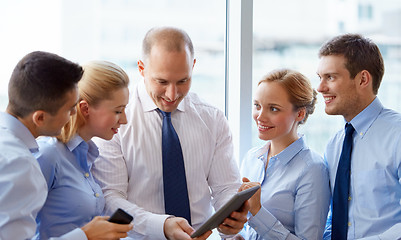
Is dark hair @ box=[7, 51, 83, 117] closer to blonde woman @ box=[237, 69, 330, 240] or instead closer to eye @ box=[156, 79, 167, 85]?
eye @ box=[156, 79, 167, 85]

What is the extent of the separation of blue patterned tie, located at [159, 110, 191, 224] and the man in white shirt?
40 mm

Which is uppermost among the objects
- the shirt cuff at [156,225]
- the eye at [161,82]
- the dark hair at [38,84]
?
the dark hair at [38,84]

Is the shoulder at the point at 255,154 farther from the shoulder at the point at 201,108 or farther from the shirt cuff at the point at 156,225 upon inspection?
the shirt cuff at the point at 156,225

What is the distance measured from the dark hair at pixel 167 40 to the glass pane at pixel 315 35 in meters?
1.00

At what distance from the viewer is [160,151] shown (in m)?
2.27

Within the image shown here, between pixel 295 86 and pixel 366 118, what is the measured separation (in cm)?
38

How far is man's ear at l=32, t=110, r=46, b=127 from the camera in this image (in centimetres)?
163

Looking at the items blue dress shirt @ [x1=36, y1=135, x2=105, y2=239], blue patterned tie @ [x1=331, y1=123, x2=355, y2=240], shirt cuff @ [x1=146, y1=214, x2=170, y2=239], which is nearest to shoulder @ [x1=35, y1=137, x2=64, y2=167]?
blue dress shirt @ [x1=36, y1=135, x2=105, y2=239]

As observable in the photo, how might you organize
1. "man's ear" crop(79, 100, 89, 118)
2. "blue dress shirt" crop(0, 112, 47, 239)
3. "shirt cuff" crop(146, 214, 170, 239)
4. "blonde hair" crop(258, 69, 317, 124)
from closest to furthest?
"blue dress shirt" crop(0, 112, 47, 239)
"man's ear" crop(79, 100, 89, 118)
"shirt cuff" crop(146, 214, 170, 239)
"blonde hair" crop(258, 69, 317, 124)

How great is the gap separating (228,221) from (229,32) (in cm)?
143

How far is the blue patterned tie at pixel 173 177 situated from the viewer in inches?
86.9

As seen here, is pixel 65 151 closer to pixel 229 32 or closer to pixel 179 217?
pixel 179 217

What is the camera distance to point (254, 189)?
1.99 meters

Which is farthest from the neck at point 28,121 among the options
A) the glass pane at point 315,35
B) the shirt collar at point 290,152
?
the glass pane at point 315,35
